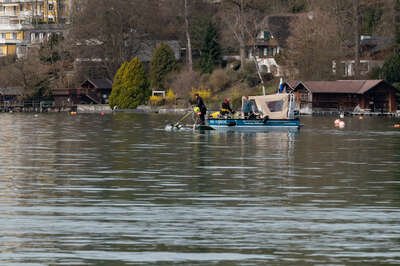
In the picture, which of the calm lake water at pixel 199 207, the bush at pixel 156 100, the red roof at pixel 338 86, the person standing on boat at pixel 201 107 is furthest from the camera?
the bush at pixel 156 100

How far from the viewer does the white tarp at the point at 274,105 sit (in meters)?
72.8

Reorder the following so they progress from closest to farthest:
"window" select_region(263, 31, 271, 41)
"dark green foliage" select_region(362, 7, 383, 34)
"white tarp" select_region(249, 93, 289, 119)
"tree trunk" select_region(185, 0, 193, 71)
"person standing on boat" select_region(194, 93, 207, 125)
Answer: "person standing on boat" select_region(194, 93, 207, 125) < "white tarp" select_region(249, 93, 289, 119) < "dark green foliage" select_region(362, 7, 383, 34) < "tree trunk" select_region(185, 0, 193, 71) < "window" select_region(263, 31, 271, 41)

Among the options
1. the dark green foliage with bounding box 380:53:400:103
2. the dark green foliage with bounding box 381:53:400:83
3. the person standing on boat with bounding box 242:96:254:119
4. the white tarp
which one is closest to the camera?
the person standing on boat with bounding box 242:96:254:119

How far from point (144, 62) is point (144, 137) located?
100 metres

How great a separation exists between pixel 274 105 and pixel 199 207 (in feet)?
155

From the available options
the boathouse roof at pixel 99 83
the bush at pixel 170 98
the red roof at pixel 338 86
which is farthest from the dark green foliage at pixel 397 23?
the boathouse roof at pixel 99 83

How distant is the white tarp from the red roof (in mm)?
52246

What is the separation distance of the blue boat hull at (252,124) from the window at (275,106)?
2.82 metres

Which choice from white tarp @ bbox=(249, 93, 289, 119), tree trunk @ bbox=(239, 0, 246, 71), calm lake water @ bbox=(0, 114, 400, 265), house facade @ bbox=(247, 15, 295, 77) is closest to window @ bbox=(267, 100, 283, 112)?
white tarp @ bbox=(249, 93, 289, 119)

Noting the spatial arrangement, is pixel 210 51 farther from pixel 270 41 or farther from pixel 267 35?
pixel 270 41

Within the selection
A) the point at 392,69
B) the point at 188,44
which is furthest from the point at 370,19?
the point at 188,44

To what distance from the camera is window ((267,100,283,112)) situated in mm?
73000

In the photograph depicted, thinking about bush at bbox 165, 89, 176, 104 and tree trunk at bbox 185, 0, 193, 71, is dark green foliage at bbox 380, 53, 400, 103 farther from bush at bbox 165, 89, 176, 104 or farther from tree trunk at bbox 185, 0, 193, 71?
tree trunk at bbox 185, 0, 193, 71

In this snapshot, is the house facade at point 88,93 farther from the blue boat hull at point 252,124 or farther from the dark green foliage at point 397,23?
the blue boat hull at point 252,124
